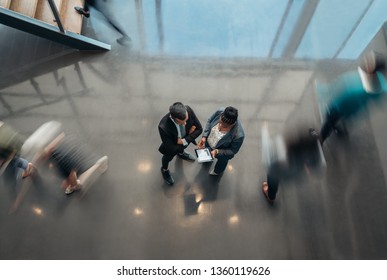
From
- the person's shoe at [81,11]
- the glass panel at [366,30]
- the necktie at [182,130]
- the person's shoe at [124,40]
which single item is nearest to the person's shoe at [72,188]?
the necktie at [182,130]

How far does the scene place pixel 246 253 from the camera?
3.76 m

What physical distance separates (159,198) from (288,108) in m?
2.59

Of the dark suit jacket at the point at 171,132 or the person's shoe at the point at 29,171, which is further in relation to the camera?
the person's shoe at the point at 29,171

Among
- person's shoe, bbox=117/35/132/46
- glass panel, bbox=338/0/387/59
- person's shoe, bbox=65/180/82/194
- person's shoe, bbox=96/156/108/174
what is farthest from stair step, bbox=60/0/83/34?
glass panel, bbox=338/0/387/59

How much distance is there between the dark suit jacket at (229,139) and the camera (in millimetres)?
3270

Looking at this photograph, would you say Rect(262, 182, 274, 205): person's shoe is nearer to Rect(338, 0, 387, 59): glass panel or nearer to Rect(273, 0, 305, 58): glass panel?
Rect(273, 0, 305, 58): glass panel

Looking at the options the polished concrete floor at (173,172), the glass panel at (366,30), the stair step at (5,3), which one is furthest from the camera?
the glass panel at (366,30)

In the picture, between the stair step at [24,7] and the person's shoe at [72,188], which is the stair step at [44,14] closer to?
the stair step at [24,7]

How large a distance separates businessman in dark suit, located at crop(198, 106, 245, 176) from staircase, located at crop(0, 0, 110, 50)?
278 cm

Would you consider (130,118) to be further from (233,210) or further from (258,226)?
(258,226)

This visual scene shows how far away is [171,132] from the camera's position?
3326mm

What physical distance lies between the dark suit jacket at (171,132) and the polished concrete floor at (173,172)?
815mm
